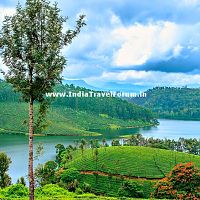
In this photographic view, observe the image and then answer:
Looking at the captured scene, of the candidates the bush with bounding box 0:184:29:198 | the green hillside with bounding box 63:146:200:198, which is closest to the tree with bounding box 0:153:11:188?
the green hillside with bounding box 63:146:200:198

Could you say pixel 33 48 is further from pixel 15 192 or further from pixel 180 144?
pixel 180 144

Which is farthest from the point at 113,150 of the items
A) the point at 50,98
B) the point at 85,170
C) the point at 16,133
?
the point at 16,133

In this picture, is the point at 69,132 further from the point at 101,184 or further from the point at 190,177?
the point at 190,177

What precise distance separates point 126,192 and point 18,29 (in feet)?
164

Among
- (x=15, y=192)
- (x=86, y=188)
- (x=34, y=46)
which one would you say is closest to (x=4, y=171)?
(x=86, y=188)

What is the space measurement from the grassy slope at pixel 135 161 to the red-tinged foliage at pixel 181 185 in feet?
143

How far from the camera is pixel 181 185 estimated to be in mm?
35188

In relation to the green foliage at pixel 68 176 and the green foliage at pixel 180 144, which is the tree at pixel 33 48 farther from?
the green foliage at pixel 180 144

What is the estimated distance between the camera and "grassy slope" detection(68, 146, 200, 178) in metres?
83.2

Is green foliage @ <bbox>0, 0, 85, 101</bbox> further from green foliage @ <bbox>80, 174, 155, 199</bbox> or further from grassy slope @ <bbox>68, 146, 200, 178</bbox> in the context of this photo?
grassy slope @ <bbox>68, 146, 200, 178</bbox>

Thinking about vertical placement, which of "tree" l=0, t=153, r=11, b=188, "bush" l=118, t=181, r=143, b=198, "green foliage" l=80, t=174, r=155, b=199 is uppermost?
"tree" l=0, t=153, r=11, b=188

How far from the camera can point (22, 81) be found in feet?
59.3

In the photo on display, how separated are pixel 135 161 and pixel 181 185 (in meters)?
55.3

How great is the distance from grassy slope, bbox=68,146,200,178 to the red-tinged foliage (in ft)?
143
